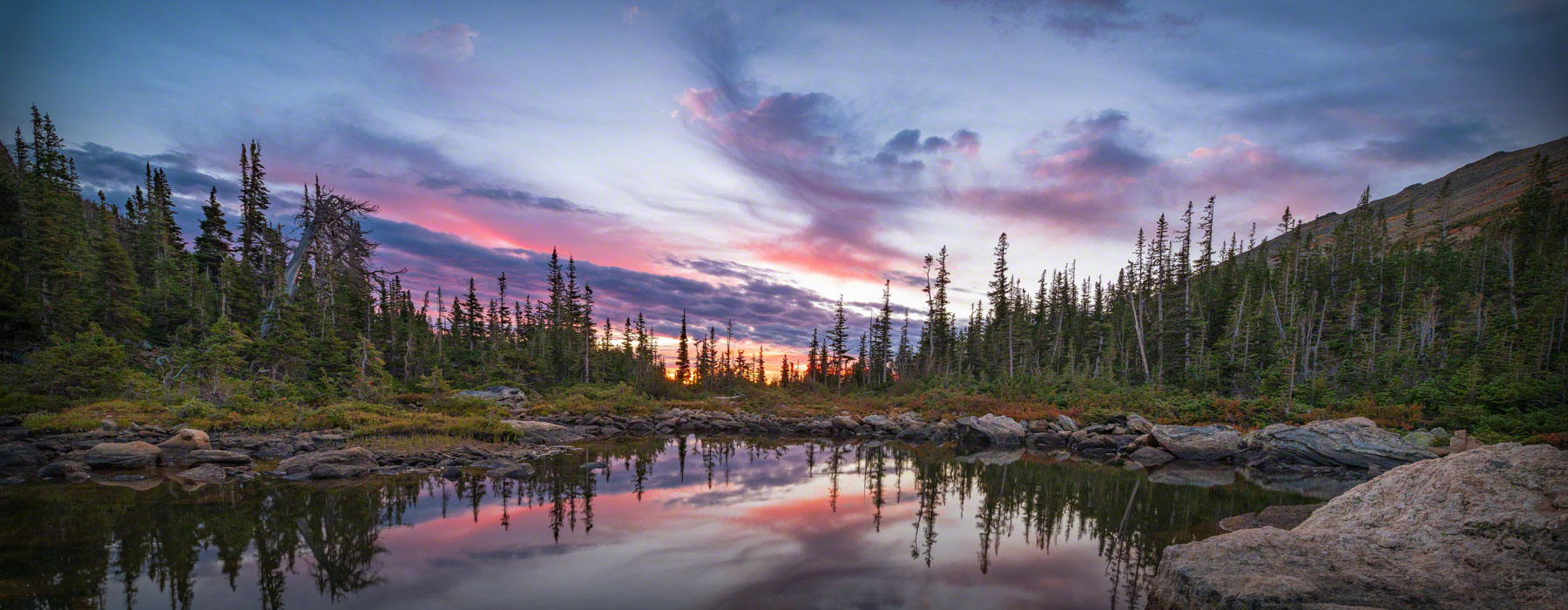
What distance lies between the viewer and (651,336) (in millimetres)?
77688

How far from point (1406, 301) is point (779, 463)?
59.6 m

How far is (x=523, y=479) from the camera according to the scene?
59.2 feet

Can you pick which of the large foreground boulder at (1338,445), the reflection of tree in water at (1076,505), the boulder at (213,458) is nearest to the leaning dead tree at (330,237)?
the boulder at (213,458)

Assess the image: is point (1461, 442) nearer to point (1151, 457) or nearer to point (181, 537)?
point (1151, 457)

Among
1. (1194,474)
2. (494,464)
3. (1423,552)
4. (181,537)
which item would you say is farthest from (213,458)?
(1194,474)

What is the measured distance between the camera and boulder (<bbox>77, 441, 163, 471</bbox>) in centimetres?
1620

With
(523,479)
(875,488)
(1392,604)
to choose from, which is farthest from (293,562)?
(1392,604)

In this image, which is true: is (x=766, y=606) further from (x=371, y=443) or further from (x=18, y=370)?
(x=18, y=370)

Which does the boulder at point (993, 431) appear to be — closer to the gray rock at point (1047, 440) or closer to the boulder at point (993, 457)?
the gray rock at point (1047, 440)

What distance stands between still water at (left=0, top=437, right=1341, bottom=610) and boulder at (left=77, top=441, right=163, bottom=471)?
88.0 inches

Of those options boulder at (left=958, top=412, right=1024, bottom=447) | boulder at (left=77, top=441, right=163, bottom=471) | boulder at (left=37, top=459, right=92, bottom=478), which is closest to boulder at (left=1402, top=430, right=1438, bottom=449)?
boulder at (left=958, top=412, right=1024, bottom=447)

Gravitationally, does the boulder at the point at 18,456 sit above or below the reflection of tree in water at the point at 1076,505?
above

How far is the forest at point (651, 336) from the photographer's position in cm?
2412

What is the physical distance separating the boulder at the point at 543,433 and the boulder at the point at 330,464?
776 cm
